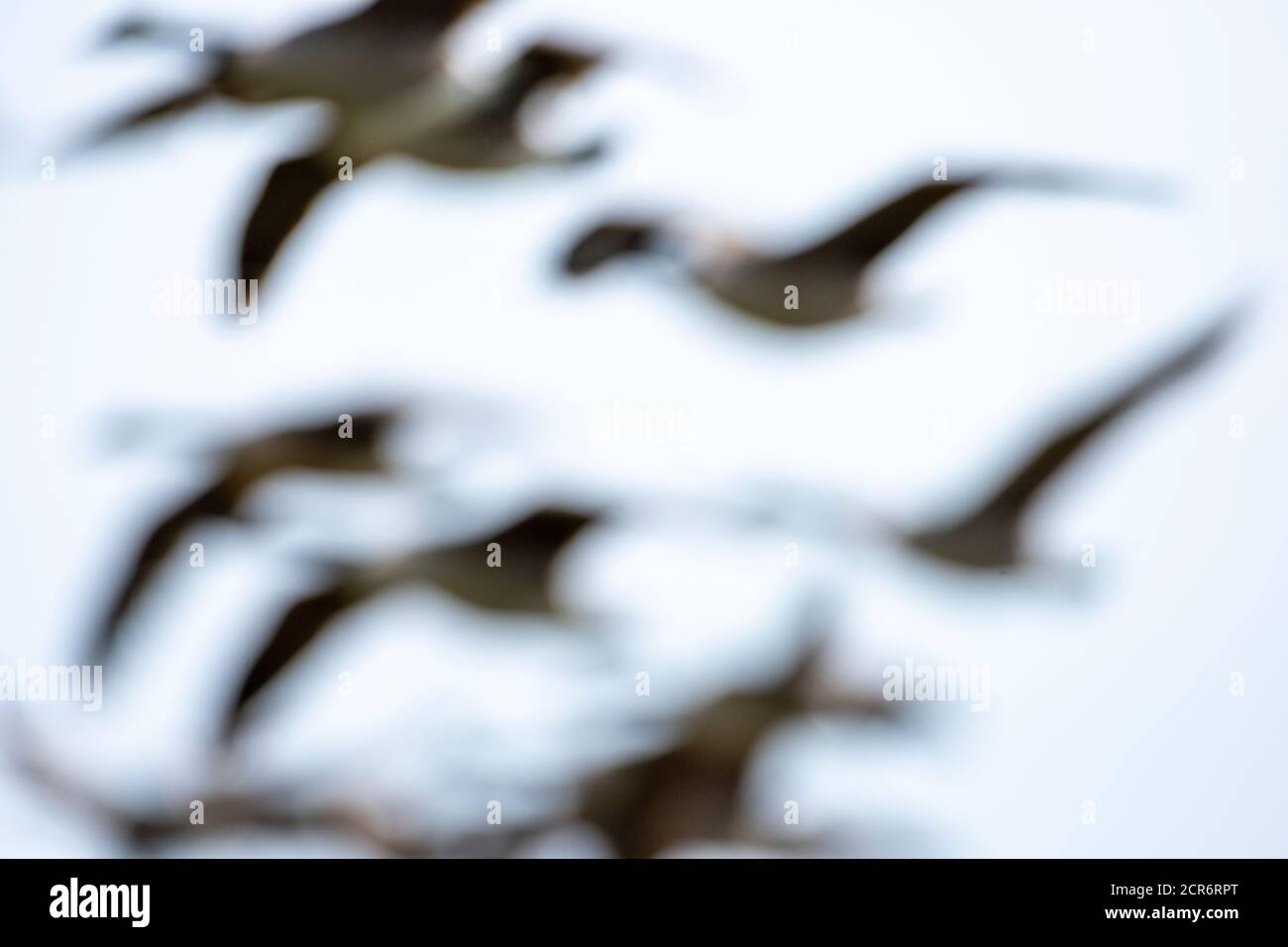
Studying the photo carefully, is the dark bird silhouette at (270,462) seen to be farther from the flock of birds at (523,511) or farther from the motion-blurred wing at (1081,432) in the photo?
the motion-blurred wing at (1081,432)

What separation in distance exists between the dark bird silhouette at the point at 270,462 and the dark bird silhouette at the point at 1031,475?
0.10 meters

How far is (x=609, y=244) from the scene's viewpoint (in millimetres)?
215

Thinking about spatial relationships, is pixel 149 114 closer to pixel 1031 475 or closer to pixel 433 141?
pixel 433 141

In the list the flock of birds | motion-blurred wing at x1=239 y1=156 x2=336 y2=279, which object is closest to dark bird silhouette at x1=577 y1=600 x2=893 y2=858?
the flock of birds

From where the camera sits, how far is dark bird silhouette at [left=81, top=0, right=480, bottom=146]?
0.64ft

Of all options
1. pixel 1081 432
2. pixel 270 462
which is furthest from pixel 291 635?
pixel 1081 432

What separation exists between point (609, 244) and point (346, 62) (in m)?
0.06

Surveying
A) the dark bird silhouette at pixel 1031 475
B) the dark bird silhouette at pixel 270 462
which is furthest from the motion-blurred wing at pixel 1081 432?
the dark bird silhouette at pixel 270 462

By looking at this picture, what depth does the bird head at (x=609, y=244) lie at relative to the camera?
21 centimetres

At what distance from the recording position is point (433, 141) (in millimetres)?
195
